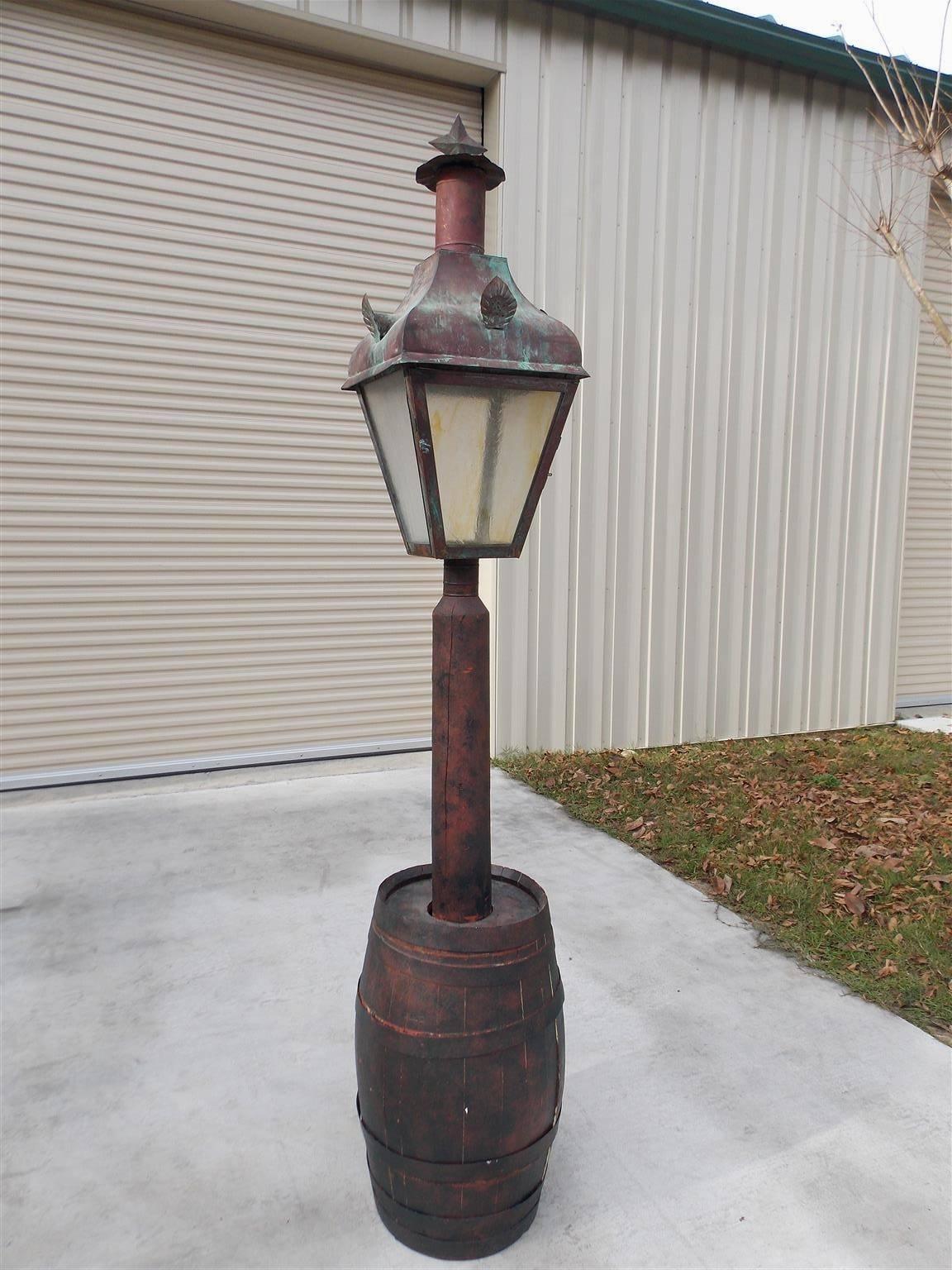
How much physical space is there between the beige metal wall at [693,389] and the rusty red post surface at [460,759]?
423 cm

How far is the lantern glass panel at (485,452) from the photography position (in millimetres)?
2045

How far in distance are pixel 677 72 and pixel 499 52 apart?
144 cm

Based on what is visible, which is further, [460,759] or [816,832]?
[816,832]

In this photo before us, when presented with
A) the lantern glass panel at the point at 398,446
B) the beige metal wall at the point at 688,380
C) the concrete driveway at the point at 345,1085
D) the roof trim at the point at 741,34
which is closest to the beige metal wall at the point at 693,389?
the beige metal wall at the point at 688,380

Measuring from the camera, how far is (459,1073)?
6.68ft

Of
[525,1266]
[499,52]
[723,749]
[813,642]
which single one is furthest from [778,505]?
[525,1266]

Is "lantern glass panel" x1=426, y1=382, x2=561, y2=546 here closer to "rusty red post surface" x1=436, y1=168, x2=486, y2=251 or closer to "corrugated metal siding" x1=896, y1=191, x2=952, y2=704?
"rusty red post surface" x1=436, y1=168, x2=486, y2=251

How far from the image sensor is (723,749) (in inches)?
276

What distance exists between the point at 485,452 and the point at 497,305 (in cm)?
33

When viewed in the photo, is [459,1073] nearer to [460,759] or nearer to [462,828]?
[462,828]

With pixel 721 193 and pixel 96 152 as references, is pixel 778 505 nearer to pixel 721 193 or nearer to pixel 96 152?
pixel 721 193

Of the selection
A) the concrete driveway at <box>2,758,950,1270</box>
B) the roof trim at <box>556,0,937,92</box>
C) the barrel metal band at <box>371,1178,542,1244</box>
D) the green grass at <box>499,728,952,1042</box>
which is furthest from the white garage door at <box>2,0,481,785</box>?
the barrel metal band at <box>371,1178,542,1244</box>

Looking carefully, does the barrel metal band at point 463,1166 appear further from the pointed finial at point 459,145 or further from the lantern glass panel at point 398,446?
the pointed finial at point 459,145

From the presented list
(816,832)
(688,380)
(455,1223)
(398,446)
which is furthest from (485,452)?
(688,380)
